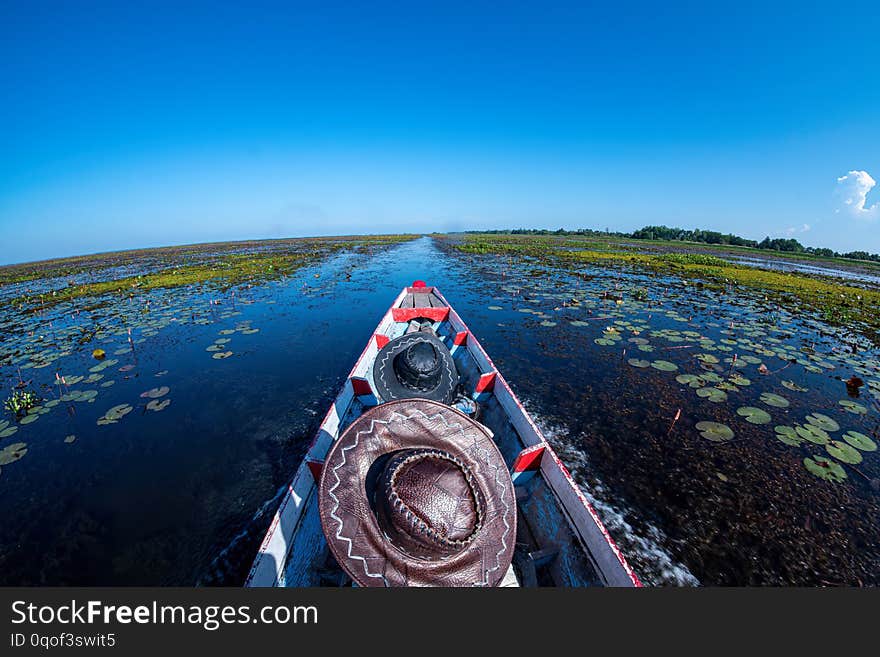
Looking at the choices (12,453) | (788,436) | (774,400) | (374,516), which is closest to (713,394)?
(774,400)

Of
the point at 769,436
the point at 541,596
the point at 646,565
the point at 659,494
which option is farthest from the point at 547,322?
the point at 541,596

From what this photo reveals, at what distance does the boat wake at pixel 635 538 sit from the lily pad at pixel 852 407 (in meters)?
6.36

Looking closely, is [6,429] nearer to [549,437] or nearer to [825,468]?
[549,437]

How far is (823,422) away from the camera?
5.77 m

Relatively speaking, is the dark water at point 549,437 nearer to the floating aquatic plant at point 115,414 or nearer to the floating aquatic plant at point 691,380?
the floating aquatic plant at point 115,414

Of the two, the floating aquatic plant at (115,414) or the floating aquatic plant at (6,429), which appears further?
the floating aquatic plant at (115,414)

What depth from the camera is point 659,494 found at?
4582mm

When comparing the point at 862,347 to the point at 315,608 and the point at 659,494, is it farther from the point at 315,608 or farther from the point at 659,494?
the point at 315,608

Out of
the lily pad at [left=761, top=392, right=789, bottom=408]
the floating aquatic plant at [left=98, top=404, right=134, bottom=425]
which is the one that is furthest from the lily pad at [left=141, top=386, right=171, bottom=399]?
the lily pad at [left=761, top=392, right=789, bottom=408]

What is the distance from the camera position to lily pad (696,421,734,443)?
18.2ft

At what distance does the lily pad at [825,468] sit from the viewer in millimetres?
4676

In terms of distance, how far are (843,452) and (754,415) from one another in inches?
45.8

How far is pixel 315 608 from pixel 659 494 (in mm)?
5162

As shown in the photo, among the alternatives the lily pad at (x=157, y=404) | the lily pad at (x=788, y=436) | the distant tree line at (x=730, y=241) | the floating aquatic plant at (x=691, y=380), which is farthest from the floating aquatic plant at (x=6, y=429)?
the distant tree line at (x=730, y=241)
